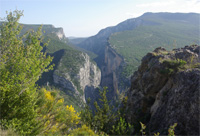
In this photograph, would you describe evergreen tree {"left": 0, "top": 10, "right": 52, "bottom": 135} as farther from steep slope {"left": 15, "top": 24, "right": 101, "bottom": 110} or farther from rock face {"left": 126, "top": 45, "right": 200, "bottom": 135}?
steep slope {"left": 15, "top": 24, "right": 101, "bottom": 110}

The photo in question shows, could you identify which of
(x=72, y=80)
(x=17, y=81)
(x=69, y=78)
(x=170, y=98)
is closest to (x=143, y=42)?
(x=72, y=80)

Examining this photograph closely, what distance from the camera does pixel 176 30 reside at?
393 feet

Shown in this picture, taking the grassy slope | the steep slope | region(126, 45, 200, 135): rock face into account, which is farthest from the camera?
the grassy slope

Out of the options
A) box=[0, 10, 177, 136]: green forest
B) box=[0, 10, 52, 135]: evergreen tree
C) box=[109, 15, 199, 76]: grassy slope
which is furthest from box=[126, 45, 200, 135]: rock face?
box=[109, 15, 199, 76]: grassy slope

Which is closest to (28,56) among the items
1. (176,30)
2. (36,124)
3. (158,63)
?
(36,124)

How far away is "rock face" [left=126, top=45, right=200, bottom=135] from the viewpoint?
764 cm

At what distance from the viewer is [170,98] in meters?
9.49

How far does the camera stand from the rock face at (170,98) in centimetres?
764

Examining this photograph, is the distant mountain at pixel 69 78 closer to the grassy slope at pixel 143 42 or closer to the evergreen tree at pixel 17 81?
the grassy slope at pixel 143 42

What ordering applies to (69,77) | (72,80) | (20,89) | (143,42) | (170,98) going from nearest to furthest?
(20,89), (170,98), (69,77), (72,80), (143,42)

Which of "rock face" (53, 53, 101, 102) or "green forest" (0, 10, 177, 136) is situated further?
"rock face" (53, 53, 101, 102)

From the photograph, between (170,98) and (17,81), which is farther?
(170,98)

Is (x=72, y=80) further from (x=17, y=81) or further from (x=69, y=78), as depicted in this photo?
(x=17, y=81)

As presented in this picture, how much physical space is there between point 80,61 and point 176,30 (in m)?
87.3
